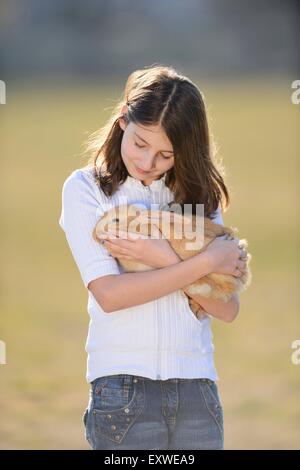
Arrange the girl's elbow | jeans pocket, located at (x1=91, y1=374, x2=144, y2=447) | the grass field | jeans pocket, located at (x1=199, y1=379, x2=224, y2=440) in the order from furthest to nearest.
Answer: the grass field
the girl's elbow
jeans pocket, located at (x1=199, y1=379, x2=224, y2=440)
jeans pocket, located at (x1=91, y1=374, x2=144, y2=447)

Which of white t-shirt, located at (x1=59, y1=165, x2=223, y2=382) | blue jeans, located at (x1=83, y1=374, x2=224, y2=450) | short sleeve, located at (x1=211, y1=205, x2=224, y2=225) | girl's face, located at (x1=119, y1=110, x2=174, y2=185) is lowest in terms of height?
blue jeans, located at (x1=83, y1=374, x2=224, y2=450)

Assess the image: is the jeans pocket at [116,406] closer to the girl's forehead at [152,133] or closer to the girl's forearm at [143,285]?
the girl's forearm at [143,285]

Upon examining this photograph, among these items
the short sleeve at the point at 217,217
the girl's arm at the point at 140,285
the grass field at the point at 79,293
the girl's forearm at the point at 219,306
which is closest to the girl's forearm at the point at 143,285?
the girl's arm at the point at 140,285

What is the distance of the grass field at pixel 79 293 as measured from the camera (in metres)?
5.77

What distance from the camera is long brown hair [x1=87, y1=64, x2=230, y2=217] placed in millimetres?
2914

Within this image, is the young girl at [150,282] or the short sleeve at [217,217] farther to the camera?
the short sleeve at [217,217]

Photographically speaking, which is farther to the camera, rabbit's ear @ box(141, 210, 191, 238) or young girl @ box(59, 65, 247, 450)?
rabbit's ear @ box(141, 210, 191, 238)

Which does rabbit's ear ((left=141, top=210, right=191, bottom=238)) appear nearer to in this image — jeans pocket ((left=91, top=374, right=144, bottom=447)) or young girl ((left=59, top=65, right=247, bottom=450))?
young girl ((left=59, top=65, right=247, bottom=450))

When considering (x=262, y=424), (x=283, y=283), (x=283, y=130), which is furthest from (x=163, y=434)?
(x=283, y=130)

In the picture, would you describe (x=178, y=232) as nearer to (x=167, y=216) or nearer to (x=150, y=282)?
(x=167, y=216)

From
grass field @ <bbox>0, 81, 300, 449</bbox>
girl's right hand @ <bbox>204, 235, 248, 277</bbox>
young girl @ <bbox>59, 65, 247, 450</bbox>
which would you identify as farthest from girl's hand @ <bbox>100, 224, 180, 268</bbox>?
grass field @ <bbox>0, 81, 300, 449</bbox>

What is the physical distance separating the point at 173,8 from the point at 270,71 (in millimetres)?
4284

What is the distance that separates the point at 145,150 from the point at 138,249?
0.31 m

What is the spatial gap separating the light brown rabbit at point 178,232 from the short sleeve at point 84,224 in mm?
30
